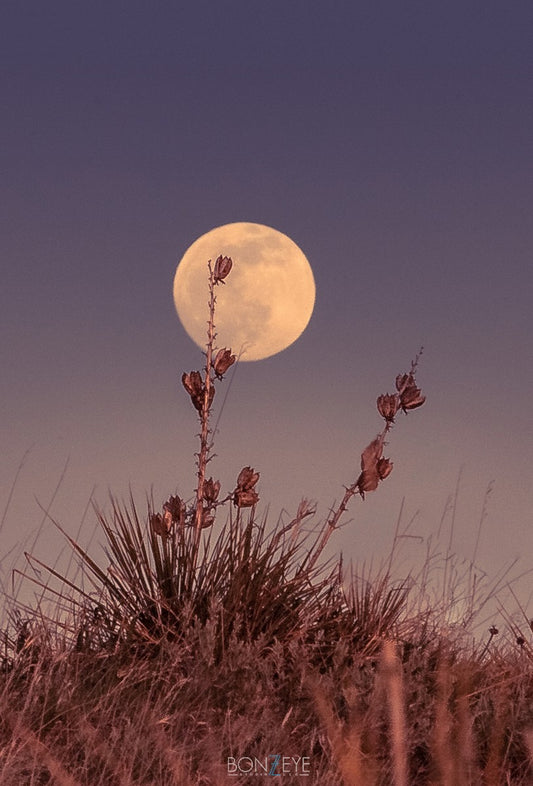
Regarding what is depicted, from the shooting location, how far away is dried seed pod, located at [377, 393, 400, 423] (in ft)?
17.7

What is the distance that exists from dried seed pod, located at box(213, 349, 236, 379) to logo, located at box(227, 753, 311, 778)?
2.17 meters

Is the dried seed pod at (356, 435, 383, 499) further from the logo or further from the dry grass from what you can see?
the logo

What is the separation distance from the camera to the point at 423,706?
434 centimetres

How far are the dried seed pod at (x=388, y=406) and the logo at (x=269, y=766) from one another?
2.15 metres

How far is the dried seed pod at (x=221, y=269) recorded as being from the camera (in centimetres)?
Result: 546

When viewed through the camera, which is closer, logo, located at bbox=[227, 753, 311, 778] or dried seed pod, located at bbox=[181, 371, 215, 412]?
logo, located at bbox=[227, 753, 311, 778]

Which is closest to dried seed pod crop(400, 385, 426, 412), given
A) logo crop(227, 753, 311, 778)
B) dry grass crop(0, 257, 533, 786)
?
dry grass crop(0, 257, 533, 786)

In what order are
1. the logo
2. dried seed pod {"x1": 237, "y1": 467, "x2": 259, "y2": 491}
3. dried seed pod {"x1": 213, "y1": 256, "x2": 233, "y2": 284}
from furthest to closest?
dried seed pod {"x1": 213, "y1": 256, "x2": 233, "y2": 284}, dried seed pod {"x1": 237, "y1": 467, "x2": 259, "y2": 491}, the logo

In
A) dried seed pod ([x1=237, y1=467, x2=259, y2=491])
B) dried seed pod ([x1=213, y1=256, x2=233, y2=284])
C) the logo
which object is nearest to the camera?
the logo

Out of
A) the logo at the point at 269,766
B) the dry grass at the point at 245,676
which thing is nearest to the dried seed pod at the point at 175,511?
the dry grass at the point at 245,676

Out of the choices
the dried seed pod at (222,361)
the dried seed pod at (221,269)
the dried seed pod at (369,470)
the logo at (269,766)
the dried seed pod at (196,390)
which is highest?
the dried seed pod at (221,269)

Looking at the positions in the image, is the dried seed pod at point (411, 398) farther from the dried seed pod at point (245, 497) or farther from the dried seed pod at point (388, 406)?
the dried seed pod at point (245, 497)

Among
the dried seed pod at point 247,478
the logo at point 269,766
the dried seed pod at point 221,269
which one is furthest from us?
the dried seed pod at point 221,269

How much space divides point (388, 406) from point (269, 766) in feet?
7.45
